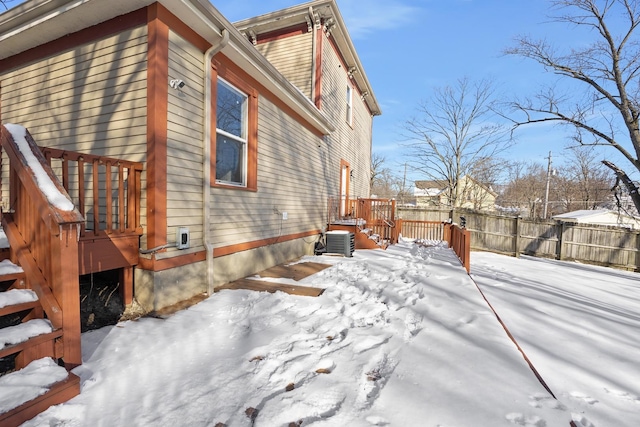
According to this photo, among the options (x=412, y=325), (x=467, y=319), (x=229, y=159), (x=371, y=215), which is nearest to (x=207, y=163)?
(x=229, y=159)

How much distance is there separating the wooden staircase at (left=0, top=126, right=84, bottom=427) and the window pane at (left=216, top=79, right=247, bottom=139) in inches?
99.4

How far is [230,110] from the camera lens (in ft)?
15.8

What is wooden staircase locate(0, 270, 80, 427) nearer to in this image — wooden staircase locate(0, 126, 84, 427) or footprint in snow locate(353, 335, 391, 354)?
wooden staircase locate(0, 126, 84, 427)

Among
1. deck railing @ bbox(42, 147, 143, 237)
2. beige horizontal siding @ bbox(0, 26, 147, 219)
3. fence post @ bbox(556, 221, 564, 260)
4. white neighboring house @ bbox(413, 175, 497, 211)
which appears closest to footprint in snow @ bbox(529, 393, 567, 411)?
deck railing @ bbox(42, 147, 143, 237)

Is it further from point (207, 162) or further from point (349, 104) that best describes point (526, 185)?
point (207, 162)

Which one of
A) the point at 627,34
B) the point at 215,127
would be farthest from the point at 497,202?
the point at 215,127

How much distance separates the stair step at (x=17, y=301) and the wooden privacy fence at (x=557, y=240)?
14.0 m

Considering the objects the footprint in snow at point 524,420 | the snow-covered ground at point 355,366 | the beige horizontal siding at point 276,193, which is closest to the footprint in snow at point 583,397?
the snow-covered ground at point 355,366

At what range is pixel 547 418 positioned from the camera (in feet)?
5.59

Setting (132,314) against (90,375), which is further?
(132,314)

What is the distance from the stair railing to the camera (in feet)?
6.50

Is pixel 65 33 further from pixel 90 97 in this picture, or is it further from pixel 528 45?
pixel 528 45

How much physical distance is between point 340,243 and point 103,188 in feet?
17.0

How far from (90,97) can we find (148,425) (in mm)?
4121
